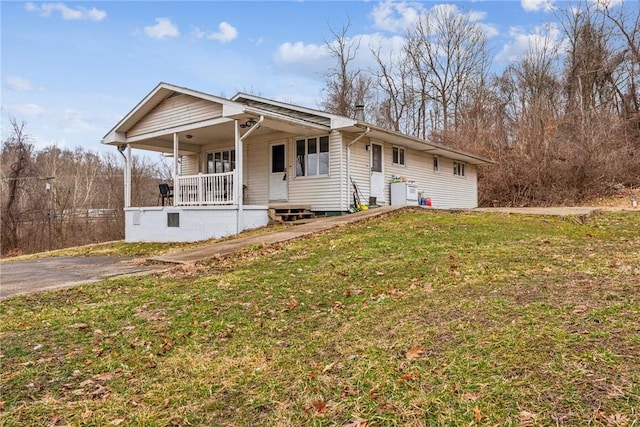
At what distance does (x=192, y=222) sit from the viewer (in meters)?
11.3

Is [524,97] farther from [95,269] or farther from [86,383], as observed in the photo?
[86,383]

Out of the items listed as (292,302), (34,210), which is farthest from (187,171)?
(292,302)

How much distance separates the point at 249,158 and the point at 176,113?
271 centimetres

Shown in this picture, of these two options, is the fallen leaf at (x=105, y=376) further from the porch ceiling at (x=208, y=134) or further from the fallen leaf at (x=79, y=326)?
the porch ceiling at (x=208, y=134)

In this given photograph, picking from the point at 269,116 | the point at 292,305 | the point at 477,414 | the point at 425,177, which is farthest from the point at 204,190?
the point at 477,414

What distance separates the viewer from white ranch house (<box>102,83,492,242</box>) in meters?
10.8

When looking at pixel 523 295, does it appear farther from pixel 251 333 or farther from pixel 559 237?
pixel 559 237

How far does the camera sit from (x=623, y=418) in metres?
1.82

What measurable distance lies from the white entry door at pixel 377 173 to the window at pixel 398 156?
0.89m

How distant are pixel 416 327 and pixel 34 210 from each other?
24209mm

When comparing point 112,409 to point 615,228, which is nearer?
point 112,409

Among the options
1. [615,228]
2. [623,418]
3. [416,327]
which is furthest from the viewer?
[615,228]

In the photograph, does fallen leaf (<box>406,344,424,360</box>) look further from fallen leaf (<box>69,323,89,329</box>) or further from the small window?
the small window

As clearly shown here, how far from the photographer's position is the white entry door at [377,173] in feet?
42.3
